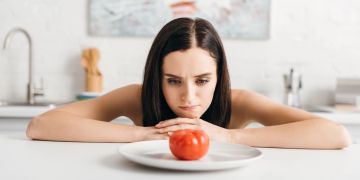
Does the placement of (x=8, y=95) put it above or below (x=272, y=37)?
below

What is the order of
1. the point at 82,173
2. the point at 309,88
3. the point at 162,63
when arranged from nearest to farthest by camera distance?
the point at 82,173 < the point at 162,63 < the point at 309,88

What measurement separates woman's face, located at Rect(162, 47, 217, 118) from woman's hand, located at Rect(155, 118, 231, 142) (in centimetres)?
A: 7

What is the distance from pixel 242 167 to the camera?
990 mm

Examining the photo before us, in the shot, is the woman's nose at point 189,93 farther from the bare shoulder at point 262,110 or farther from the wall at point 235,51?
the wall at point 235,51

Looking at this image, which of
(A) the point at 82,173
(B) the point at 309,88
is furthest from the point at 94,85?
(A) the point at 82,173

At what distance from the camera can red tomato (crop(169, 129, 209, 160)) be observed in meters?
0.98

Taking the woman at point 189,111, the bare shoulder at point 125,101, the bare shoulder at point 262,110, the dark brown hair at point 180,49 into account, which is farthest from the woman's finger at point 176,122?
the bare shoulder at point 125,101

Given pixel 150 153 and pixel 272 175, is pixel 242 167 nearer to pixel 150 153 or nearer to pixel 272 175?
pixel 272 175

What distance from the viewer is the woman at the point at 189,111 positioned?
1.36 m

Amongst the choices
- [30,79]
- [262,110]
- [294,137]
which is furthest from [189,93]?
[30,79]

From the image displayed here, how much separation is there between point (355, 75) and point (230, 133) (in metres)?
2.11

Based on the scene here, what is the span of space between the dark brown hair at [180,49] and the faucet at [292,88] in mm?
1295

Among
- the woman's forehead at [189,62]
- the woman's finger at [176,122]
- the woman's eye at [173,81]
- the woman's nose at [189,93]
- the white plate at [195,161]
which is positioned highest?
the woman's forehead at [189,62]

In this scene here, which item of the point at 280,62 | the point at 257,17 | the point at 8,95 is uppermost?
the point at 257,17
